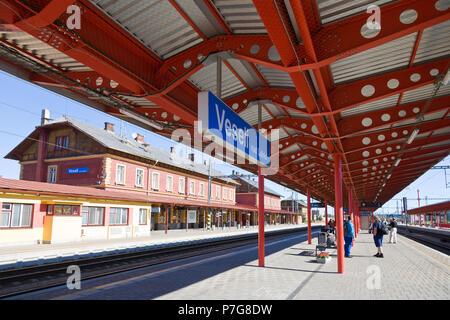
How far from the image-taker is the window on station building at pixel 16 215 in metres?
17.5

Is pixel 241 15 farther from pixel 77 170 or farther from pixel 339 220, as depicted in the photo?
pixel 77 170

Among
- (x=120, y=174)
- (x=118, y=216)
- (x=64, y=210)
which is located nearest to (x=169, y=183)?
(x=120, y=174)

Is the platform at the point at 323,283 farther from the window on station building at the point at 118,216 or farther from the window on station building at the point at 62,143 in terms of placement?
the window on station building at the point at 62,143

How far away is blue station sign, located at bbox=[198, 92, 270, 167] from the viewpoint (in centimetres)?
495

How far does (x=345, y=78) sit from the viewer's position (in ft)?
23.8

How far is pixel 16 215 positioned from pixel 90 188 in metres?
6.35

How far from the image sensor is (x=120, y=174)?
28.2m

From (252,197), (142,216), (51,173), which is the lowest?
(142,216)

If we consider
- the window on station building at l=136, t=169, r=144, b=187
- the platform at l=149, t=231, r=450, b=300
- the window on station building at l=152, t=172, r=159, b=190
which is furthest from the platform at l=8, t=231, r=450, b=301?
the window on station building at l=152, t=172, r=159, b=190

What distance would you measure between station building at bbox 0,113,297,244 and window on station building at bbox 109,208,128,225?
0.24 feet

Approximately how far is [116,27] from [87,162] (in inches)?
957

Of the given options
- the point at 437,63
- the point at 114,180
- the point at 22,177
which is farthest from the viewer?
the point at 22,177
